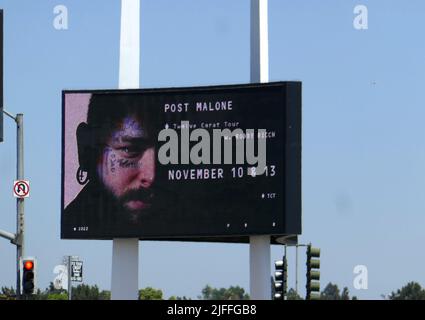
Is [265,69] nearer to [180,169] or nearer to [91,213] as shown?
[180,169]

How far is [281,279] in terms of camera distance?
32.9 m

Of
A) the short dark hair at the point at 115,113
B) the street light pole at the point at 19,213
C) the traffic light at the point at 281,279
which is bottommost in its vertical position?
the traffic light at the point at 281,279

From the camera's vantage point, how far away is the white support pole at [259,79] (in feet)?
122

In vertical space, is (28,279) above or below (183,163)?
below

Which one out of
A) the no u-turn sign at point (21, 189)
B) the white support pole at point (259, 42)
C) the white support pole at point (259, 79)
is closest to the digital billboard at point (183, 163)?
the white support pole at point (259, 79)

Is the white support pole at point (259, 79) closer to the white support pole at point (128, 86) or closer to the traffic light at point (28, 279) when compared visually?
the white support pole at point (128, 86)

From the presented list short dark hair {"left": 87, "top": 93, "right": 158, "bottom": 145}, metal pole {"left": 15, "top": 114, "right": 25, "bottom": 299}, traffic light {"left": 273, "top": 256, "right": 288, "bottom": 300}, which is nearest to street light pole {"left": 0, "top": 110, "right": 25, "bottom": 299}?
metal pole {"left": 15, "top": 114, "right": 25, "bottom": 299}

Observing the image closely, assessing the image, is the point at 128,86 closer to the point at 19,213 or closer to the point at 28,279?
the point at 19,213

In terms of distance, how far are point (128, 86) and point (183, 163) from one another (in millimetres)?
3864

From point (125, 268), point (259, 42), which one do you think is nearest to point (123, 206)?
point (125, 268)

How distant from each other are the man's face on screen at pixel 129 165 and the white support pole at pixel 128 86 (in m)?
1.42

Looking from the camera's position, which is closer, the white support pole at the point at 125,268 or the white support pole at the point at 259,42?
the white support pole at the point at 259,42
